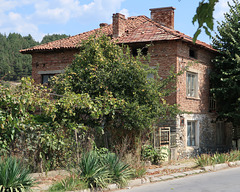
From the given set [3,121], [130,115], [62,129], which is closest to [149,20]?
[130,115]

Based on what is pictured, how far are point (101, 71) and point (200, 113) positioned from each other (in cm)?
883

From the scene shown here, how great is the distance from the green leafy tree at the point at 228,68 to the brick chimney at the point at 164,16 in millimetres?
3121

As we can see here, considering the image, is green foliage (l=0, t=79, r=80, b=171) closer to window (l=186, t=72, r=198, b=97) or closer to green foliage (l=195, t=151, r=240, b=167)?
green foliage (l=195, t=151, r=240, b=167)

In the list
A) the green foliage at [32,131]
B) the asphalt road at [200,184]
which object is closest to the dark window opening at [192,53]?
the asphalt road at [200,184]

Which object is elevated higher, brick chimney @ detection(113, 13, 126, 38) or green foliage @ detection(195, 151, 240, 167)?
brick chimney @ detection(113, 13, 126, 38)

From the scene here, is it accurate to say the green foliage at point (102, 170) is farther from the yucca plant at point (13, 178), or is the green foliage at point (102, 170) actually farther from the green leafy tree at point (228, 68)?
the green leafy tree at point (228, 68)

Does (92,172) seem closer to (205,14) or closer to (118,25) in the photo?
(205,14)

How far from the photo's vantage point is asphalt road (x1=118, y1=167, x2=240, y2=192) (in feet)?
31.9

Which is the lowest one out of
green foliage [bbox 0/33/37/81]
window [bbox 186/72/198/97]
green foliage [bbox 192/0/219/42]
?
green foliage [bbox 192/0/219/42]

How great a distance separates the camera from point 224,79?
67.1ft

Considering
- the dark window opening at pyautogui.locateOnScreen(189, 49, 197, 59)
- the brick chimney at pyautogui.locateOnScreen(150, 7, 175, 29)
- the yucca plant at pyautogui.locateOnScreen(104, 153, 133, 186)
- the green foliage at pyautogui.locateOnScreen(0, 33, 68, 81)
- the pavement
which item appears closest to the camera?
the pavement

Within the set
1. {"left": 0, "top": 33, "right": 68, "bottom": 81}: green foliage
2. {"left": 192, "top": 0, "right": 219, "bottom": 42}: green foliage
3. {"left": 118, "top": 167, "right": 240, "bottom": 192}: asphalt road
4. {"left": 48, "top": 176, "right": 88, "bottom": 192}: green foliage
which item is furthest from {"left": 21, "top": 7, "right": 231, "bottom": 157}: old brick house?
{"left": 0, "top": 33, "right": 68, "bottom": 81}: green foliage

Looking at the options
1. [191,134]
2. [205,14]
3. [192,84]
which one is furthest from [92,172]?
[192,84]

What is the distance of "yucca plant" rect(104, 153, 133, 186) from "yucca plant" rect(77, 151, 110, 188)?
0.25 meters
